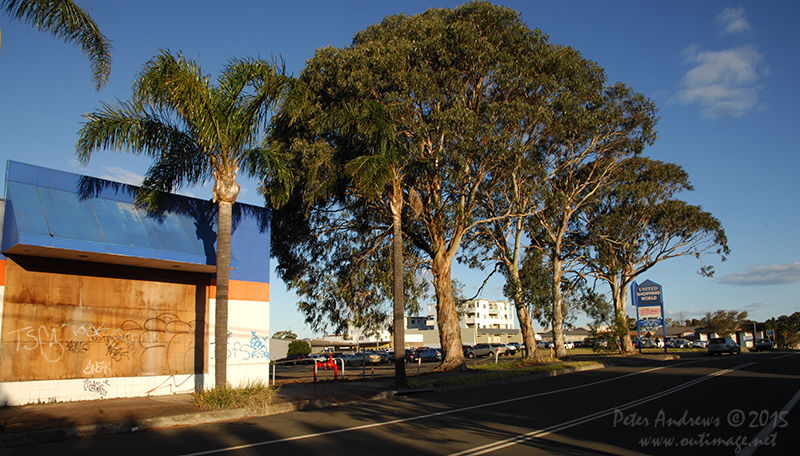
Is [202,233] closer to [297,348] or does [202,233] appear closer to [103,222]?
[103,222]

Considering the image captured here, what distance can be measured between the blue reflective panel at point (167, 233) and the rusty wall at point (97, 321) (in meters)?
1.27

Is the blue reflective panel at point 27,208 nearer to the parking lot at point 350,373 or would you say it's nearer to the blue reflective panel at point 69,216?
the blue reflective panel at point 69,216

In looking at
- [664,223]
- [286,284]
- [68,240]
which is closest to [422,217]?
[286,284]

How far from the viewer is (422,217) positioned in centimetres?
2436

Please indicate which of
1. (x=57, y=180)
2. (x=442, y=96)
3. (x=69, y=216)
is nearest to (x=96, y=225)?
(x=69, y=216)

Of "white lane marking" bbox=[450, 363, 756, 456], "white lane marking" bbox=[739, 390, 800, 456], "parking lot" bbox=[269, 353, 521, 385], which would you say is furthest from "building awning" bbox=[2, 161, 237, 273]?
"white lane marking" bbox=[739, 390, 800, 456]

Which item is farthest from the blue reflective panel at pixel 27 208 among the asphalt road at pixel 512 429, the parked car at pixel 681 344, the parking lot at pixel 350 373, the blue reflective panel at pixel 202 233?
the parked car at pixel 681 344

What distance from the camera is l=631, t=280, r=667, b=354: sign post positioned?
1721 inches

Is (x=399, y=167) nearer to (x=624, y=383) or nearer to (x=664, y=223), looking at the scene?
(x=624, y=383)

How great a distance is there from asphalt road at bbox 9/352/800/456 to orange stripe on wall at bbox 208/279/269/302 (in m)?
5.49

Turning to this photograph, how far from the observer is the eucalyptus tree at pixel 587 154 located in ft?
93.7

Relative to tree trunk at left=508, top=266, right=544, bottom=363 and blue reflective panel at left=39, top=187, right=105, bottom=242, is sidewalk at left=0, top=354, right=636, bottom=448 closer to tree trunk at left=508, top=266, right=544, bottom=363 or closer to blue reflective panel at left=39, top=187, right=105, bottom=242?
blue reflective panel at left=39, top=187, right=105, bottom=242

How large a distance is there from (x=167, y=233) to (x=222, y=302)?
10.9 ft

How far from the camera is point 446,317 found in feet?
78.1
